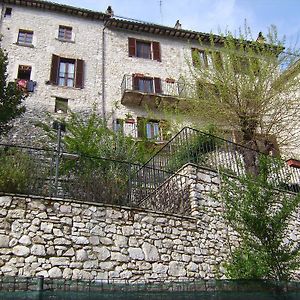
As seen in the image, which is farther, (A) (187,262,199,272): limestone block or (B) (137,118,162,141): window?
(B) (137,118,162,141): window

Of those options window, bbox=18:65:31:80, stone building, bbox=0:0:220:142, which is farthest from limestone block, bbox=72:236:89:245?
window, bbox=18:65:31:80

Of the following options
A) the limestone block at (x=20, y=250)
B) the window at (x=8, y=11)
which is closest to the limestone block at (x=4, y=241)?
the limestone block at (x=20, y=250)

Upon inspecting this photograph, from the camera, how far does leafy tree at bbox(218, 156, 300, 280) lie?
8141 millimetres

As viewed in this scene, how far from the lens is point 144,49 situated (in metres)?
24.2

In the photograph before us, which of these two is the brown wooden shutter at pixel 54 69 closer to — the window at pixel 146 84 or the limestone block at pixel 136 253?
the window at pixel 146 84

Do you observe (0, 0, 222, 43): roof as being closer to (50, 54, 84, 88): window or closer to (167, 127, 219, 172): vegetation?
(50, 54, 84, 88): window

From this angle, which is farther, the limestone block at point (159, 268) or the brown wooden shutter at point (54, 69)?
the brown wooden shutter at point (54, 69)

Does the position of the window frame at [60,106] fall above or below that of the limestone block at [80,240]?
above

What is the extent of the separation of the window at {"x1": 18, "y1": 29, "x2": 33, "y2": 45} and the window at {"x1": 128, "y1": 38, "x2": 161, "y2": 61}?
570cm

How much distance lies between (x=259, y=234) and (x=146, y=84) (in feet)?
50.0

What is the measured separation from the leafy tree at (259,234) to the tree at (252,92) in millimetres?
4589

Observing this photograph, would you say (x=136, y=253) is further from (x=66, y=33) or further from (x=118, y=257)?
(x=66, y=33)

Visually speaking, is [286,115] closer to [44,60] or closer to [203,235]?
[203,235]

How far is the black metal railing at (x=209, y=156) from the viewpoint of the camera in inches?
434
